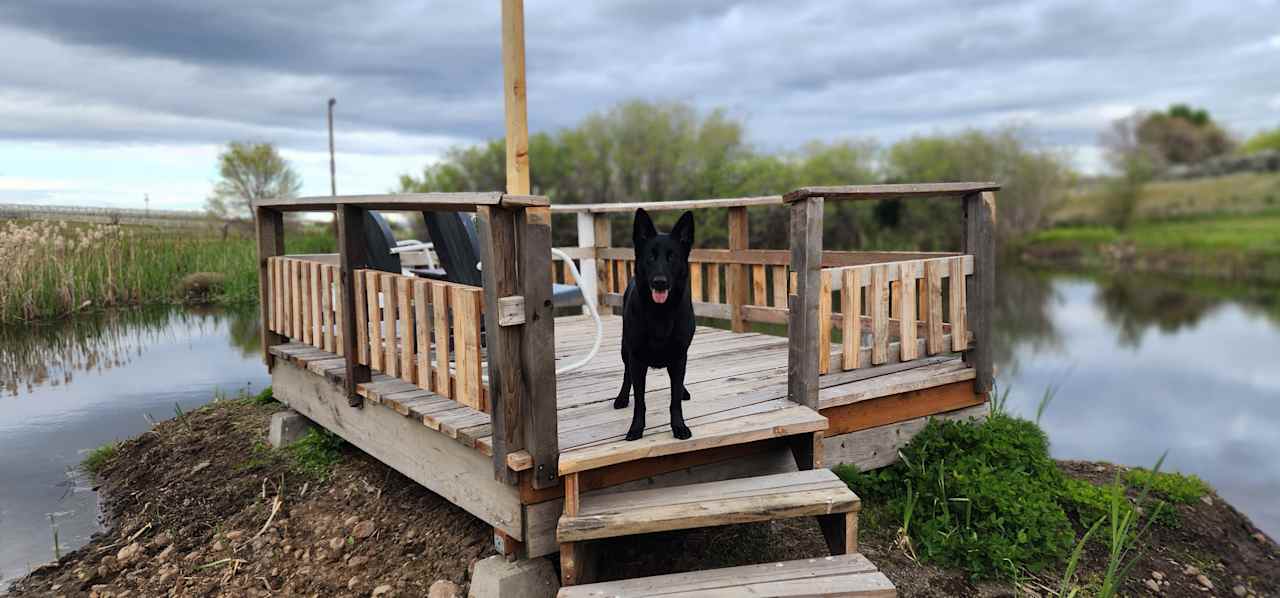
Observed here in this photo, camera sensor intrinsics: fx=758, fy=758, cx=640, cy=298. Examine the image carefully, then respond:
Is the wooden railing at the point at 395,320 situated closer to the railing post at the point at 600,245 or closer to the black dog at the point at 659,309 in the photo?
the black dog at the point at 659,309

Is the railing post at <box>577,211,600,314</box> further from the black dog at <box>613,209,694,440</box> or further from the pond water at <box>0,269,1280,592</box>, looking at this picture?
the black dog at <box>613,209,694,440</box>

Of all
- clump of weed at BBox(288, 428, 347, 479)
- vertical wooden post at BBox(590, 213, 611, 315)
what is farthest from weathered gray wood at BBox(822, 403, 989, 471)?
vertical wooden post at BBox(590, 213, 611, 315)

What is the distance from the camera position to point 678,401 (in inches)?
112

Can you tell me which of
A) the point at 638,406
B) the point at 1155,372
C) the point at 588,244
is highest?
the point at 588,244

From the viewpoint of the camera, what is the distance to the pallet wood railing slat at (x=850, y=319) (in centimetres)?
358

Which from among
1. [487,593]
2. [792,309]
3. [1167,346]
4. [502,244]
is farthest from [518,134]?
[1167,346]

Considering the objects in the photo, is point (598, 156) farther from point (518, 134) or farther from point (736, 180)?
point (518, 134)

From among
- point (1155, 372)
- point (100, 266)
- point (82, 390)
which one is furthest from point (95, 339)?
point (1155, 372)

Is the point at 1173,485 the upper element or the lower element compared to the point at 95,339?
lower

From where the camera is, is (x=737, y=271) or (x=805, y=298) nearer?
(x=805, y=298)

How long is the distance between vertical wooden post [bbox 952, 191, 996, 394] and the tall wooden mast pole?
233 cm

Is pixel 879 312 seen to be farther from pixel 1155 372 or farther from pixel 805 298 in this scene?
pixel 1155 372

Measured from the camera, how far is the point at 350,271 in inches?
138

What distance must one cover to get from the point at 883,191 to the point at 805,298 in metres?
0.67
